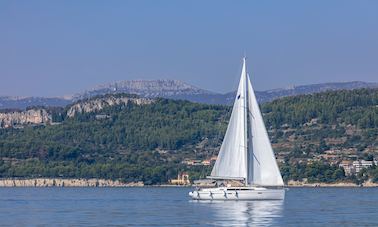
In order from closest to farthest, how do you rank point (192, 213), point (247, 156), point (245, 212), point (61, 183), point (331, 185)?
point (245, 212), point (192, 213), point (247, 156), point (331, 185), point (61, 183)

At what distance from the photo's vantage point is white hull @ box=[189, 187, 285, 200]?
80125 millimetres

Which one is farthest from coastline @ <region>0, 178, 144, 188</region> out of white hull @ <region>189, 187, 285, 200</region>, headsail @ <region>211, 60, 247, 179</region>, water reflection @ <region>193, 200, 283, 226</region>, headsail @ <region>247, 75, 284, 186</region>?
headsail @ <region>247, 75, 284, 186</region>

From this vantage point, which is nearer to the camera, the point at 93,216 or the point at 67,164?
the point at 93,216

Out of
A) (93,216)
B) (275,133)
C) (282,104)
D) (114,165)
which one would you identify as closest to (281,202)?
(93,216)

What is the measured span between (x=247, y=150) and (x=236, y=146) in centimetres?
78

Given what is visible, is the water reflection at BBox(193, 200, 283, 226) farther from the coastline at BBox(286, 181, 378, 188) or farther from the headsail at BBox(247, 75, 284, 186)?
the coastline at BBox(286, 181, 378, 188)

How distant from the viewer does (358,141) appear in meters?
170

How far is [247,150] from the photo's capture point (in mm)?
80375

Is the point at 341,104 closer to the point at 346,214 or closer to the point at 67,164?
the point at 67,164

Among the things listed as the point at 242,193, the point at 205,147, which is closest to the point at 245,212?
the point at 242,193

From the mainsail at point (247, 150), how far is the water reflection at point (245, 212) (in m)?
1.80

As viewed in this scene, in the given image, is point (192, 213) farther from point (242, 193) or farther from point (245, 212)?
point (242, 193)

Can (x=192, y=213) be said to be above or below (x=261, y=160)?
below

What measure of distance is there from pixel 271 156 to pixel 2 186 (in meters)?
91.6
